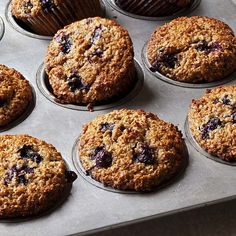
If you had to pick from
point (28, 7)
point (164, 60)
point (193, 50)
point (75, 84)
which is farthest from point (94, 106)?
point (28, 7)

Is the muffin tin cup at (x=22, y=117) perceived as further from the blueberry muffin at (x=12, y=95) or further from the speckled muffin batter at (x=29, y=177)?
the speckled muffin batter at (x=29, y=177)

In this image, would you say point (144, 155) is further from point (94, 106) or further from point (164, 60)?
point (164, 60)

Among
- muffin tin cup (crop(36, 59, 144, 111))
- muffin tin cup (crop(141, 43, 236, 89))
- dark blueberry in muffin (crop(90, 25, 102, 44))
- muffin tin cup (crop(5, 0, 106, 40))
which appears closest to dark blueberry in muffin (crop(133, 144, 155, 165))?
muffin tin cup (crop(36, 59, 144, 111))

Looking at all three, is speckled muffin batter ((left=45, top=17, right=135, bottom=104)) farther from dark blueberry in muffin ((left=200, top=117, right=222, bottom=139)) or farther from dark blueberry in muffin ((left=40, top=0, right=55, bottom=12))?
dark blueberry in muffin ((left=200, top=117, right=222, bottom=139))

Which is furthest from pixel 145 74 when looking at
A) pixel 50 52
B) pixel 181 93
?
pixel 50 52

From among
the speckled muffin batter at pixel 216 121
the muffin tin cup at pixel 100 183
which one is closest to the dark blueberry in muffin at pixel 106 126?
the muffin tin cup at pixel 100 183
